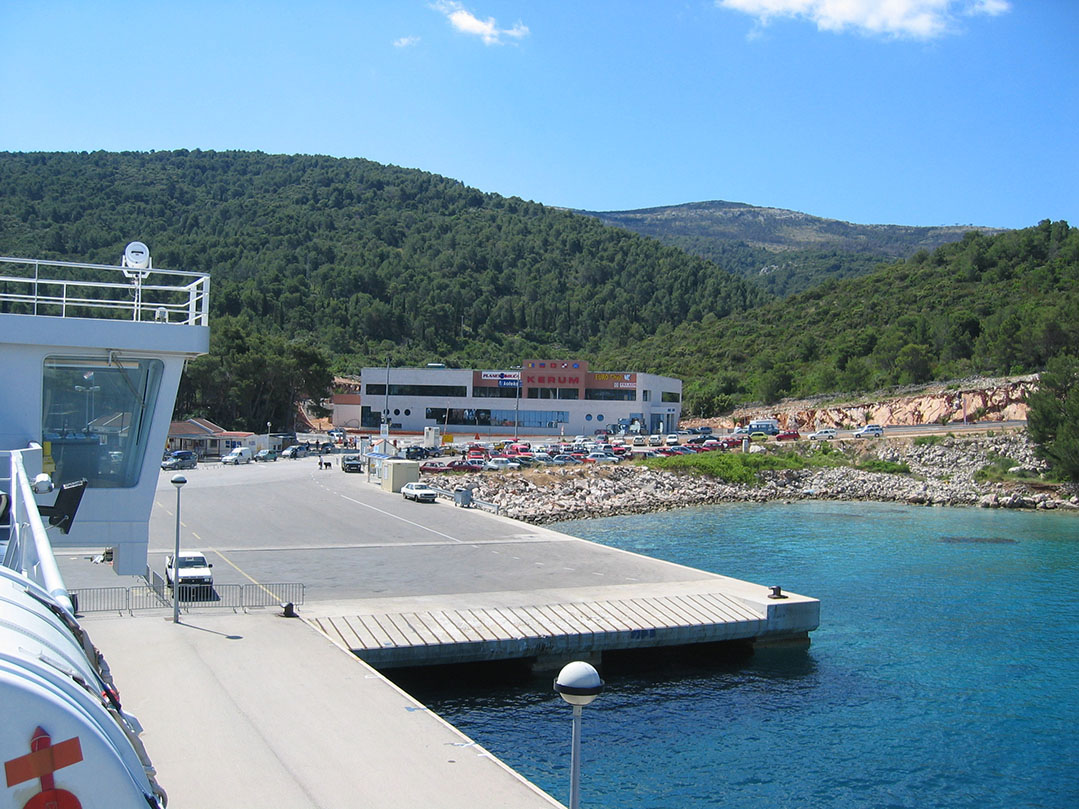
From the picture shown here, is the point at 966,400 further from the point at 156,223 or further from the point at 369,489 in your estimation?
the point at 156,223

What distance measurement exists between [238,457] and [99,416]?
177ft

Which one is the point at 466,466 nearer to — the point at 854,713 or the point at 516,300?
the point at 854,713

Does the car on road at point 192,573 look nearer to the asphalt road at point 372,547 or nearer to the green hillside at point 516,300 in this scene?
the asphalt road at point 372,547

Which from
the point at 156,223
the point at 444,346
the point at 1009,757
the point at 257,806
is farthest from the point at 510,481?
the point at 156,223

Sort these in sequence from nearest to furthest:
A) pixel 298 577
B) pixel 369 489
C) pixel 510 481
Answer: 1. pixel 298 577
2. pixel 369 489
3. pixel 510 481

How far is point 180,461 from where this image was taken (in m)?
59.0

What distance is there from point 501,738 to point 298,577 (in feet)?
33.2

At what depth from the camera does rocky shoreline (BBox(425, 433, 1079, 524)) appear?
51.1m

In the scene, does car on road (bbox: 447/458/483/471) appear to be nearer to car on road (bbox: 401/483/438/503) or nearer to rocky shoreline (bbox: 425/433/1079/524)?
rocky shoreline (bbox: 425/433/1079/524)

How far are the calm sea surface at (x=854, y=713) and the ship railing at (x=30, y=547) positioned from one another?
10358mm

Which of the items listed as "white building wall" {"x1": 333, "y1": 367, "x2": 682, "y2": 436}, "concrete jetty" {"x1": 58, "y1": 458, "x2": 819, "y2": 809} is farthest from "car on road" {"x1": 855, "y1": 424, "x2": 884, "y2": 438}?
"concrete jetty" {"x1": 58, "y1": 458, "x2": 819, "y2": 809}

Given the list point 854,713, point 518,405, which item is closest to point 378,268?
point 518,405

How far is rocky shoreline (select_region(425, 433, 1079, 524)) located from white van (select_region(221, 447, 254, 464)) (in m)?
15.9

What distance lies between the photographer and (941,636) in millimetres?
24531
